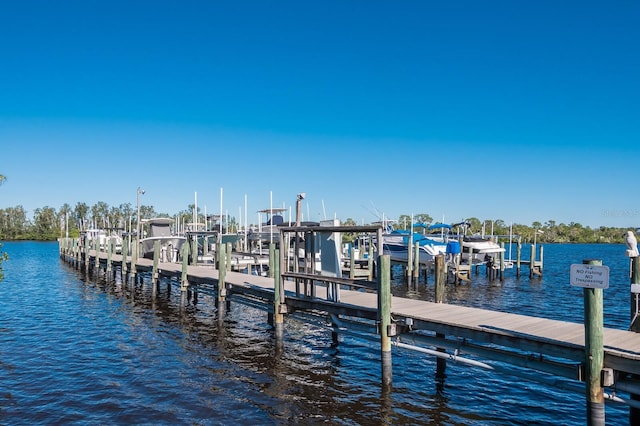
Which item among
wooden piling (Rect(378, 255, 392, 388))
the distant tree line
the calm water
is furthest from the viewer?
the distant tree line

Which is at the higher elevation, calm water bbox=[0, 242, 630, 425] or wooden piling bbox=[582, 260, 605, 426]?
wooden piling bbox=[582, 260, 605, 426]

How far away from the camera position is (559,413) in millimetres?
9914

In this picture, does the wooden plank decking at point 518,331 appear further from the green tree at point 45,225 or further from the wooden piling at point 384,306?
the green tree at point 45,225

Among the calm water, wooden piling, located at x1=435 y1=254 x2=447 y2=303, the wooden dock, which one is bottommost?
the calm water

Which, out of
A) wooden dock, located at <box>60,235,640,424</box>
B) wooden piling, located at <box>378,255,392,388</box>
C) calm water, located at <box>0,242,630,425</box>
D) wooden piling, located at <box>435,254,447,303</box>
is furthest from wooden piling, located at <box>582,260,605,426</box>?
wooden piling, located at <box>435,254,447,303</box>

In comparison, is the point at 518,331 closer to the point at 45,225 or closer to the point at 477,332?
the point at 477,332

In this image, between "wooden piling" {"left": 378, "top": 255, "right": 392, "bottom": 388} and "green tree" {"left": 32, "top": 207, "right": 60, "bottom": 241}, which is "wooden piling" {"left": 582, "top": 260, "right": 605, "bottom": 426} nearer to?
"wooden piling" {"left": 378, "top": 255, "right": 392, "bottom": 388}

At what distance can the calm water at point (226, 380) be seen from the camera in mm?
9672

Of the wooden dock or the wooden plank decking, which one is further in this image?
the wooden plank decking

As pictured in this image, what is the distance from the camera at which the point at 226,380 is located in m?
11.7

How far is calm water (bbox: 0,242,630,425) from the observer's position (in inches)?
381

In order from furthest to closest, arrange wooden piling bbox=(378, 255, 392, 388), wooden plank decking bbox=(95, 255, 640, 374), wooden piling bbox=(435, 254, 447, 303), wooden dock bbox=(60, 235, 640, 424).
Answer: wooden piling bbox=(435, 254, 447, 303)
wooden piling bbox=(378, 255, 392, 388)
wooden plank decking bbox=(95, 255, 640, 374)
wooden dock bbox=(60, 235, 640, 424)

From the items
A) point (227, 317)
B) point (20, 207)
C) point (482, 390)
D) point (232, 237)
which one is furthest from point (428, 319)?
point (20, 207)

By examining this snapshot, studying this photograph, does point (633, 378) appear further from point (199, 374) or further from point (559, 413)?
point (199, 374)
